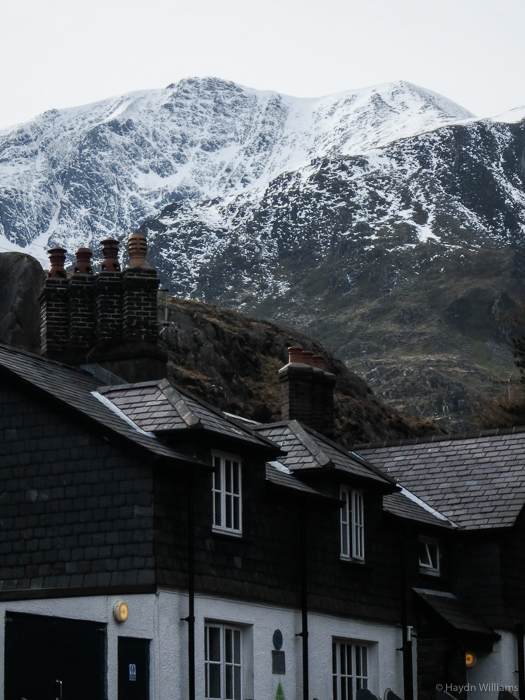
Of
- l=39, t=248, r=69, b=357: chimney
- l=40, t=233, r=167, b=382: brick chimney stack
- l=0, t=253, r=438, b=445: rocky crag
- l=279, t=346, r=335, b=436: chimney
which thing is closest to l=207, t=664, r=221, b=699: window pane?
l=40, t=233, r=167, b=382: brick chimney stack

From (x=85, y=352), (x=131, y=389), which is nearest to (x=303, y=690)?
(x=131, y=389)

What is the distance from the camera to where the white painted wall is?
2303 cm

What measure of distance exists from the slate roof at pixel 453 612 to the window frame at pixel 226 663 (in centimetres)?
630

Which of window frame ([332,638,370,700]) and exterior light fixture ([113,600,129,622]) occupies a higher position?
exterior light fixture ([113,600,129,622])

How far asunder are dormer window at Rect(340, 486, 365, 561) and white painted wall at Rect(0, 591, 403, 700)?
137cm

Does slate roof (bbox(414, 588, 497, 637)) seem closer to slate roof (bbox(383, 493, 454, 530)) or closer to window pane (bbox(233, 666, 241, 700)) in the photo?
slate roof (bbox(383, 493, 454, 530))

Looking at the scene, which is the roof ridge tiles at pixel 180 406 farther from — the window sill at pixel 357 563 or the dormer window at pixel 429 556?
the dormer window at pixel 429 556

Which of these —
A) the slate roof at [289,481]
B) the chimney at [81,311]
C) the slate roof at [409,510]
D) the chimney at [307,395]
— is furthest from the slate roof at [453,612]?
the chimney at [81,311]

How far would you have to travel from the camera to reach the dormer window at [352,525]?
29047 millimetres

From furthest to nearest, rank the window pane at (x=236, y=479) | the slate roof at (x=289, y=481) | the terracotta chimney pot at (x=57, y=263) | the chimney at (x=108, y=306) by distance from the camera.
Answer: the terracotta chimney pot at (x=57, y=263), the chimney at (x=108, y=306), the slate roof at (x=289, y=481), the window pane at (x=236, y=479)

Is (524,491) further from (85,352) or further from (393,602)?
(85,352)

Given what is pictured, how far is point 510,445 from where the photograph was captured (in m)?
34.8

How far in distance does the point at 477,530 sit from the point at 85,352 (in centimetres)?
926

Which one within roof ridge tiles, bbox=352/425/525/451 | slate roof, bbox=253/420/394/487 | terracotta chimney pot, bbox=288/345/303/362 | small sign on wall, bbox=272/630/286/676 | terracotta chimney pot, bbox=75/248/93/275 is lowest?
small sign on wall, bbox=272/630/286/676
